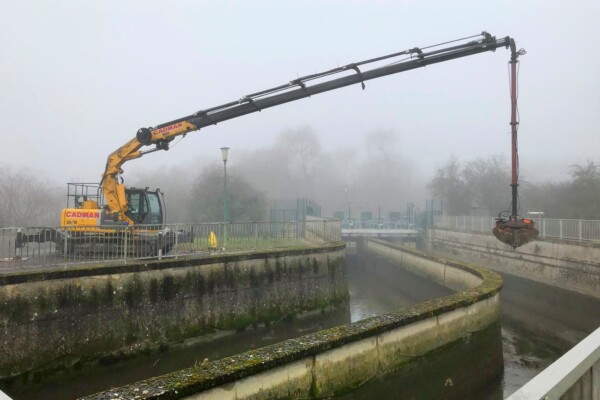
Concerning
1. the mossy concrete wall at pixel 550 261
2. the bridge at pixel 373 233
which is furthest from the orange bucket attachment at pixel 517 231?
the bridge at pixel 373 233

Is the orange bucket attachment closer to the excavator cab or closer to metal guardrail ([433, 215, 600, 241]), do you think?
metal guardrail ([433, 215, 600, 241])

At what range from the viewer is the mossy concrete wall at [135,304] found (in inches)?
308

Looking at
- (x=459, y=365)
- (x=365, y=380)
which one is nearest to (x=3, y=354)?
(x=365, y=380)

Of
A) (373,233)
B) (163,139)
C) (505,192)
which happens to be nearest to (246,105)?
(163,139)

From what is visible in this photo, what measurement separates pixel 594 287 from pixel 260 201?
24609mm

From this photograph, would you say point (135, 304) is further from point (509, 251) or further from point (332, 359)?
point (509, 251)

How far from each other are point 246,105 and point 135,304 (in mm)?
7212

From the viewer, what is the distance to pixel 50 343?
8039mm

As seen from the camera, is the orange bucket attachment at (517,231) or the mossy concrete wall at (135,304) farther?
the orange bucket attachment at (517,231)

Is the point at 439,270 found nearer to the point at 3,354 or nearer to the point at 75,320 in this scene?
the point at 75,320

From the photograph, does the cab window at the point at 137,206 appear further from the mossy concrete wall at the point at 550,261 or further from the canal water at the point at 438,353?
the mossy concrete wall at the point at 550,261

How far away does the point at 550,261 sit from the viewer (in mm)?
18438

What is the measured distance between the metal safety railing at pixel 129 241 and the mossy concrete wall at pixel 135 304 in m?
0.93

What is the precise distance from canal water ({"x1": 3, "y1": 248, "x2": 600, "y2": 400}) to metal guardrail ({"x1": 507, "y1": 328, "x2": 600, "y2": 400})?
12.7 feet
